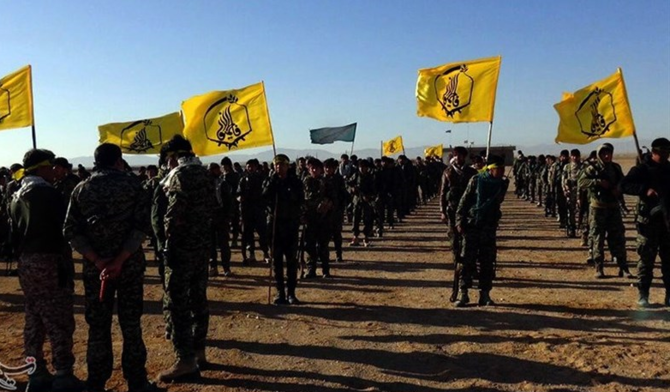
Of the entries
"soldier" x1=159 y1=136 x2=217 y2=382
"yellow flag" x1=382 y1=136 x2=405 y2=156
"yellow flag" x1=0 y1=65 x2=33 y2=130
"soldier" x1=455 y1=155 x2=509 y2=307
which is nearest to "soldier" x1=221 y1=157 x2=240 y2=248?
"yellow flag" x1=0 y1=65 x2=33 y2=130

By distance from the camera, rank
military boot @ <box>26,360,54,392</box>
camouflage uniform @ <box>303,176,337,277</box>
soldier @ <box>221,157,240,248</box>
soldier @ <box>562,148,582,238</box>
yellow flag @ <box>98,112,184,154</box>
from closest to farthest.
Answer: military boot @ <box>26,360,54,392</box>
camouflage uniform @ <box>303,176,337,277</box>
soldier @ <box>221,157,240,248</box>
soldier @ <box>562,148,582,238</box>
yellow flag @ <box>98,112,184,154</box>

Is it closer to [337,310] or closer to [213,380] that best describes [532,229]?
[337,310]

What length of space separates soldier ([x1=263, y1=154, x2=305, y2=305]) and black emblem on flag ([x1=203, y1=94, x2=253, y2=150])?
48.7 inches

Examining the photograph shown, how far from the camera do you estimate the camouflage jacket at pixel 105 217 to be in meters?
4.45

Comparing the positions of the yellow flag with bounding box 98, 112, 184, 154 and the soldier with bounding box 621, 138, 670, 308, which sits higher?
the yellow flag with bounding box 98, 112, 184, 154

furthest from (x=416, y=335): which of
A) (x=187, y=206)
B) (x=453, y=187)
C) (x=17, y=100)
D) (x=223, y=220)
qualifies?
(x=17, y=100)

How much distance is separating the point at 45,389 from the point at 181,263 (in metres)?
1.72

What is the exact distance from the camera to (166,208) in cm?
541

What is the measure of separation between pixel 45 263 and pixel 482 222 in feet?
→ 18.1

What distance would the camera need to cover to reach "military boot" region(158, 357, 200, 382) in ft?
16.6

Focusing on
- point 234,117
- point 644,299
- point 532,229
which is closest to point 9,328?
point 234,117

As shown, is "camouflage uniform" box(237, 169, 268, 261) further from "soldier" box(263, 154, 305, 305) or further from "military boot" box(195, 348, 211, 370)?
"military boot" box(195, 348, 211, 370)

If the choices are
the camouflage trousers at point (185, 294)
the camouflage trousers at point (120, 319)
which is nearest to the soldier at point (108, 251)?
the camouflage trousers at point (120, 319)

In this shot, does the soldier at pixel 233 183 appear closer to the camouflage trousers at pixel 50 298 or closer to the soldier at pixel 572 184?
the camouflage trousers at pixel 50 298
